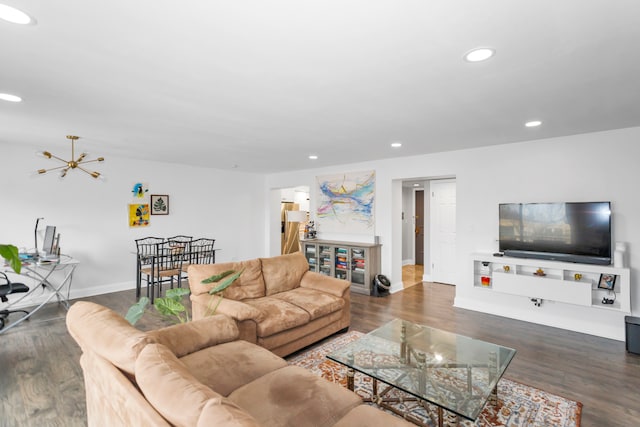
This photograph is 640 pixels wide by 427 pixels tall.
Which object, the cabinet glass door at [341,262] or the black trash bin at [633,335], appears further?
the cabinet glass door at [341,262]

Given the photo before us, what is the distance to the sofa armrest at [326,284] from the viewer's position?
357 cm

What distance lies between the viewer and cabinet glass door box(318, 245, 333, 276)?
235 inches

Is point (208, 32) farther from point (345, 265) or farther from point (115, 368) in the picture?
point (345, 265)

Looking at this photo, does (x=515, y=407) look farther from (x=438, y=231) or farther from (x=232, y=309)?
(x=438, y=231)

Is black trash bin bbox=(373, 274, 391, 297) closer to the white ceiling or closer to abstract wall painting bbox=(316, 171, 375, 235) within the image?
abstract wall painting bbox=(316, 171, 375, 235)

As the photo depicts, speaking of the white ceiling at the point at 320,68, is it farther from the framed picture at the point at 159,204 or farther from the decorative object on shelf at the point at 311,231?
the decorative object on shelf at the point at 311,231

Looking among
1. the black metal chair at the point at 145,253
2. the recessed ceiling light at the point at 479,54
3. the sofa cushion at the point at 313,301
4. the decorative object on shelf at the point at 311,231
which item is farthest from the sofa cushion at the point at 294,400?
the decorative object on shelf at the point at 311,231

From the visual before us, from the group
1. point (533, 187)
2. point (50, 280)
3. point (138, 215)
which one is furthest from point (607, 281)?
point (50, 280)

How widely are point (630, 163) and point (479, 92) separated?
2509mm

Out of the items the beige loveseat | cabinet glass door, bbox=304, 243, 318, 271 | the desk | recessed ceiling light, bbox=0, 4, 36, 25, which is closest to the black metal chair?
the desk

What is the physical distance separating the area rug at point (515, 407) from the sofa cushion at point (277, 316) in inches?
17.6

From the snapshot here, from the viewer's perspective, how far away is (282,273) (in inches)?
147

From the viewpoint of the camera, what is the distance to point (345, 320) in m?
3.58

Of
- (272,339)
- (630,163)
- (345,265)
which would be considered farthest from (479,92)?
(345,265)
